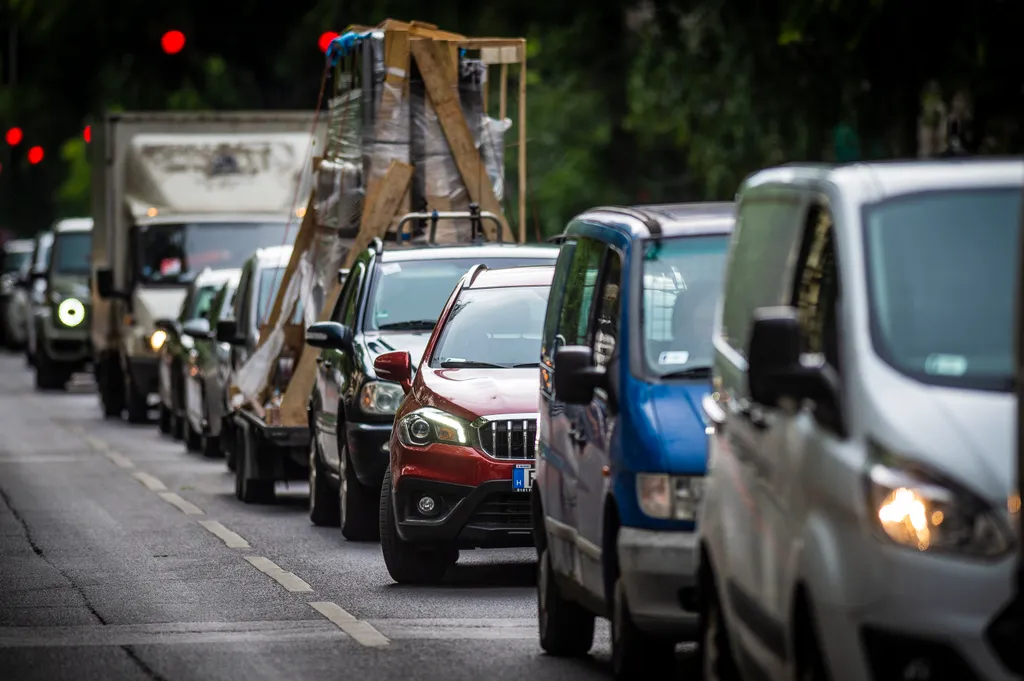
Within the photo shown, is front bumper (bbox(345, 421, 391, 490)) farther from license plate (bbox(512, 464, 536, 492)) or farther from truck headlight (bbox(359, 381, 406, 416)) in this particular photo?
license plate (bbox(512, 464, 536, 492))

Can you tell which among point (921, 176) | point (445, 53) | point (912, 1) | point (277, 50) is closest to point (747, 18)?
point (912, 1)

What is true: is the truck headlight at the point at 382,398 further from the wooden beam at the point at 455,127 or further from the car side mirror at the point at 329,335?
the wooden beam at the point at 455,127

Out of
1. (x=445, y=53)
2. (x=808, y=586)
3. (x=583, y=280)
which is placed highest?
(x=445, y=53)

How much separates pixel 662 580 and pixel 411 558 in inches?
174

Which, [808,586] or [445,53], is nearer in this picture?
[808,586]

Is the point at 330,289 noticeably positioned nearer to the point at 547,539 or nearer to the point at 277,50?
the point at 547,539

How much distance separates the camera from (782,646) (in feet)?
22.1

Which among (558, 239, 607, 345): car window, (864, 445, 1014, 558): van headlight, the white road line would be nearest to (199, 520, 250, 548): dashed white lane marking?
(558, 239, 607, 345): car window

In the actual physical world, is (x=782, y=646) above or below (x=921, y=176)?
below

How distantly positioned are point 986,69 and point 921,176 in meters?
18.1

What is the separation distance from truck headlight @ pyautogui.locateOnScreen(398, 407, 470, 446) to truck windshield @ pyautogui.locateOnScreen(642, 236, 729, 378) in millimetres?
3097

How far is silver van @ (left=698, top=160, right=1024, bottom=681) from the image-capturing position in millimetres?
5824

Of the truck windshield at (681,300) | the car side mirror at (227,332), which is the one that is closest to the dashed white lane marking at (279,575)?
the truck windshield at (681,300)

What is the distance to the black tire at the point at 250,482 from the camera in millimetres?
18062
